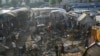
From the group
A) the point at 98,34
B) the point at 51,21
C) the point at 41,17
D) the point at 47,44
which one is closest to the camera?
the point at 98,34

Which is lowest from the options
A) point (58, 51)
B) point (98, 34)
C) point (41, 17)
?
point (41, 17)

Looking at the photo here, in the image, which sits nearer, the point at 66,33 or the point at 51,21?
the point at 66,33

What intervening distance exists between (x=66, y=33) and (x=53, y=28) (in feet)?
7.59

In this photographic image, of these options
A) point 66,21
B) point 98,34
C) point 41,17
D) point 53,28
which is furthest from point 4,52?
point 41,17

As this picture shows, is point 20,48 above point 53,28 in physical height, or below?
above

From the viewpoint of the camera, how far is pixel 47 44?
651 inches

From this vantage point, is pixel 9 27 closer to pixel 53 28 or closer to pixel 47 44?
pixel 53 28

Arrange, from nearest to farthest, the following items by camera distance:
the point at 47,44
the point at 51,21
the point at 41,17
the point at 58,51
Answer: the point at 58,51, the point at 47,44, the point at 51,21, the point at 41,17

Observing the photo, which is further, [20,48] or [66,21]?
[66,21]

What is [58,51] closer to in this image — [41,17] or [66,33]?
[66,33]

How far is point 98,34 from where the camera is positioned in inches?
514

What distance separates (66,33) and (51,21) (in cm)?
447

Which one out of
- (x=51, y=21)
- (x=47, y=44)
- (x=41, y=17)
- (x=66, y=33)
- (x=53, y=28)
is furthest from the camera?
(x=41, y=17)

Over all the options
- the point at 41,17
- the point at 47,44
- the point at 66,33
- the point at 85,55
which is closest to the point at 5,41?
the point at 47,44
